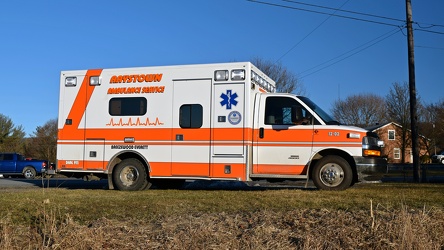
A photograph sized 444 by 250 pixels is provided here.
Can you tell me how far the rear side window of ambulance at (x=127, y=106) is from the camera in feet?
37.4

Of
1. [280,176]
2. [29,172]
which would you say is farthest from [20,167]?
[280,176]

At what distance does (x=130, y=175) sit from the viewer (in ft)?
37.9

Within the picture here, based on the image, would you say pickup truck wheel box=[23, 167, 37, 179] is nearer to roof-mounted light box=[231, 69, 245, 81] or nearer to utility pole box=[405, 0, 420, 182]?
roof-mounted light box=[231, 69, 245, 81]

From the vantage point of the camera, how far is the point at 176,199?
29.2 ft

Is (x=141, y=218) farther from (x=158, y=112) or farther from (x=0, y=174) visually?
(x=0, y=174)

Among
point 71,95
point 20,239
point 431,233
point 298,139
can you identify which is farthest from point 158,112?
point 431,233

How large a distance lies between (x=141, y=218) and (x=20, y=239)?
1789mm

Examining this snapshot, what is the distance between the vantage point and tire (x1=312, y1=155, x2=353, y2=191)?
1029 centimetres

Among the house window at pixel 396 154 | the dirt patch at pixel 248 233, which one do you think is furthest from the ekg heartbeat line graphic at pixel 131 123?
the house window at pixel 396 154

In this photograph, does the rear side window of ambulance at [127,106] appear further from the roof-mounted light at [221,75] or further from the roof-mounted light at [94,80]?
the roof-mounted light at [221,75]

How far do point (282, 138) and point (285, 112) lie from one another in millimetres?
606

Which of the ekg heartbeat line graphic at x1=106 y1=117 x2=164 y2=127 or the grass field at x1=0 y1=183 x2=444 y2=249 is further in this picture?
the ekg heartbeat line graphic at x1=106 y1=117 x2=164 y2=127

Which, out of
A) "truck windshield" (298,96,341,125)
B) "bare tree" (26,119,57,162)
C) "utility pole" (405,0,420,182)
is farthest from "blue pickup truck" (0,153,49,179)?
"truck windshield" (298,96,341,125)

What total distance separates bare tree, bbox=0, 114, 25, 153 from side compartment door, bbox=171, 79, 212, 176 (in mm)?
38009
